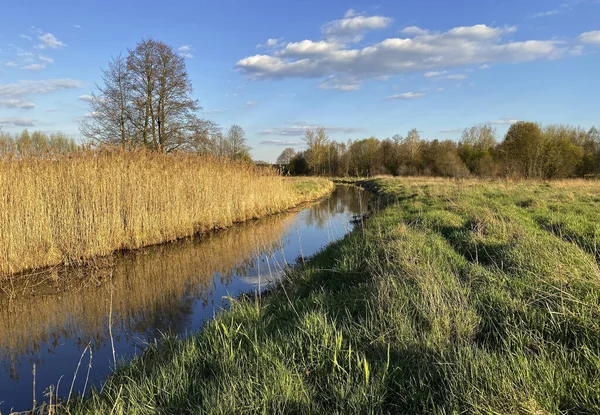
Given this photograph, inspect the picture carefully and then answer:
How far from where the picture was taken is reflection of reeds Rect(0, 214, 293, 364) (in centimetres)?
516

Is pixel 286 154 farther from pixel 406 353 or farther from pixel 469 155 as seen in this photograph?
pixel 406 353

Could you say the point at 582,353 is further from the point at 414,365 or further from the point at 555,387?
the point at 414,365

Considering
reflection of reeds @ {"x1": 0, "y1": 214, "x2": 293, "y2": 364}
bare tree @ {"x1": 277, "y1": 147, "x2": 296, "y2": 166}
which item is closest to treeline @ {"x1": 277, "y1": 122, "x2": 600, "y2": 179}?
bare tree @ {"x1": 277, "y1": 147, "x2": 296, "y2": 166}

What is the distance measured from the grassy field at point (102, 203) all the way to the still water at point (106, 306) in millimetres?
524

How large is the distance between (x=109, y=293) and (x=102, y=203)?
2959 mm

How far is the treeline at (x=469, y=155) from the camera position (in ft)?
99.2

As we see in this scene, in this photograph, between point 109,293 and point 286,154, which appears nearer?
point 109,293

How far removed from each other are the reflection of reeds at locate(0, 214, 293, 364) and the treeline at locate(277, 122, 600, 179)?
398 inches

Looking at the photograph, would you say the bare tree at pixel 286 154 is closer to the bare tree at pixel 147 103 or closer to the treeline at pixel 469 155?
the treeline at pixel 469 155

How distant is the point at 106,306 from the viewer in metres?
6.02

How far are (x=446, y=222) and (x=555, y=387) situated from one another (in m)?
6.14

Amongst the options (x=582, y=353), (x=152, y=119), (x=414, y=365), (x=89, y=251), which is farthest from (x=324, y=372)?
(x=152, y=119)

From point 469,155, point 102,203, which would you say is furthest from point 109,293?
point 469,155

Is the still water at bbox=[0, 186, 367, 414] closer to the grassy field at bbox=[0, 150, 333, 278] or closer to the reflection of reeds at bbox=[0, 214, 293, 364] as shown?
the reflection of reeds at bbox=[0, 214, 293, 364]
